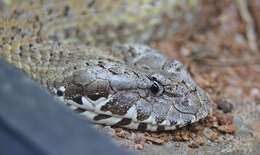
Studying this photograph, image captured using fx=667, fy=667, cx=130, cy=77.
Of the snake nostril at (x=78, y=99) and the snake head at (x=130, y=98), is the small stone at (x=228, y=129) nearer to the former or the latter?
the snake head at (x=130, y=98)

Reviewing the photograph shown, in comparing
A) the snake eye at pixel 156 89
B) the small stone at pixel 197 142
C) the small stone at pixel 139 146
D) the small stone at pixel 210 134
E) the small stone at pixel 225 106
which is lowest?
the small stone at pixel 139 146

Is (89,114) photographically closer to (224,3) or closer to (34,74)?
(34,74)

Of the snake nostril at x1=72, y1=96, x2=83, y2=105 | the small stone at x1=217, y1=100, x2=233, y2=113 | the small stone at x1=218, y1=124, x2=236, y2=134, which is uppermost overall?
the small stone at x1=217, y1=100, x2=233, y2=113

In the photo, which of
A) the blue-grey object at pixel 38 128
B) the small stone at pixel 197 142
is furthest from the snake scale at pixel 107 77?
the blue-grey object at pixel 38 128

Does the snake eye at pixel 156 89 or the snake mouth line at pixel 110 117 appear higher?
the snake eye at pixel 156 89

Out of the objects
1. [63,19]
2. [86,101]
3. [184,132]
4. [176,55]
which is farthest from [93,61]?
[176,55]

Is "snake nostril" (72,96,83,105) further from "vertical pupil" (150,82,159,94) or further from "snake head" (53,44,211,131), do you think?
"vertical pupil" (150,82,159,94)

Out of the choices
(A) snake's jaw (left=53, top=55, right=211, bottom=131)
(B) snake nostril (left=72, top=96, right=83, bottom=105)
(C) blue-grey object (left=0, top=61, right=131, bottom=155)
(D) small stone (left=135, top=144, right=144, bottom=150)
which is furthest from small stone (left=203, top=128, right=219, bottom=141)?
(C) blue-grey object (left=0, top=61, right=131, bottom=155)
